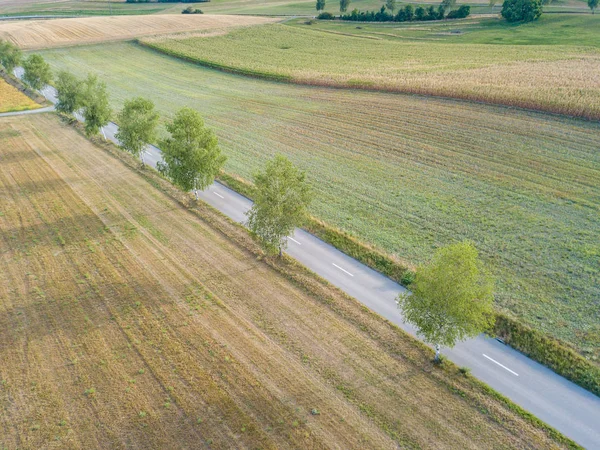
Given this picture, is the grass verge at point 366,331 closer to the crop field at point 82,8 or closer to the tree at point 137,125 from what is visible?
the tree at point 137,125

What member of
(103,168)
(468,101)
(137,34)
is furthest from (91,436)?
(137,34)

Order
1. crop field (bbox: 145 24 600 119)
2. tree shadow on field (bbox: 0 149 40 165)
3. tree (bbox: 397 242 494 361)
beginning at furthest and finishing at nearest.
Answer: crop field (bbox: 145 24 600 119)
tree shadow on field (bbox: 0 149 40 165)
tree (bbox: 397 242 494 361)

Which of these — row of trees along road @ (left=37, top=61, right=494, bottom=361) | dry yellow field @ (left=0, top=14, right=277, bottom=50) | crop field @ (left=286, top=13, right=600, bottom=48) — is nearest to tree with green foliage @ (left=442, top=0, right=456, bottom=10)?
crop field @ (left=286, top=13, right=600, bottom=48)

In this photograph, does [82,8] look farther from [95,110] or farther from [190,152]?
[190,152]

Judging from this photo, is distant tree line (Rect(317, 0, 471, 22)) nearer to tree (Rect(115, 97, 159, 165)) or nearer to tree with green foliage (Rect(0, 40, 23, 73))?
tree with green foliage (Rect(0, 40, 23, 73))

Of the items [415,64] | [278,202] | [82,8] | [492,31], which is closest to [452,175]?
[278,202]

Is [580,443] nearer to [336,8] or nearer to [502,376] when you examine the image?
[502,376]
